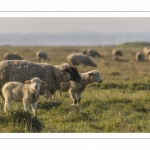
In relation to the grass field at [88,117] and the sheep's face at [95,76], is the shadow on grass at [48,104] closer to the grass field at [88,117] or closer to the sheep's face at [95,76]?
the grass field at [88,117]

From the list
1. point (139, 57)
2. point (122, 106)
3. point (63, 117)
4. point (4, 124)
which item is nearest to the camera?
point (4, 124)

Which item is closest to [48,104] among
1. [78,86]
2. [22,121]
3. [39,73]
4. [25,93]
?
[39,73]

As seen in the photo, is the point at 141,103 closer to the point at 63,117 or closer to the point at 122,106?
the point at 122,106

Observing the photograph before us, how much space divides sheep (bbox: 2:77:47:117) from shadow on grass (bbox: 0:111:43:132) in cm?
64

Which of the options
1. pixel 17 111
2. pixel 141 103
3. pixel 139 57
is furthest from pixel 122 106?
pixel 139 57

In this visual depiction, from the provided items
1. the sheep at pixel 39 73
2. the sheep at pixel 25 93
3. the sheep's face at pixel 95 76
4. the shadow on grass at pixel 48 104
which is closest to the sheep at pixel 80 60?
the sheep's face at pixel 95 76

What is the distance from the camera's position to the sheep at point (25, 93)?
30.0ft

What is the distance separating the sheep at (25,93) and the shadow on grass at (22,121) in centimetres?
64

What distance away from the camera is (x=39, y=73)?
11.3 metres

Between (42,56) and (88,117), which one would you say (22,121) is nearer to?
(88,117)

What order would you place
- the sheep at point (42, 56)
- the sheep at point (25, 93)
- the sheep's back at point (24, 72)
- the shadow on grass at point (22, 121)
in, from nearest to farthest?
the shadow on grass at point (22, 121), the sheep at point (25, 93), the sheep's back at point (24, 72), the sheep at point (42, 56)

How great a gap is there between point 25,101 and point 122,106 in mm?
3073
